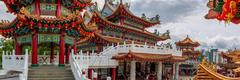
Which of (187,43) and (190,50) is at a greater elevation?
(187,43)

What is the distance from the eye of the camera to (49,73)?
16047 millimetres

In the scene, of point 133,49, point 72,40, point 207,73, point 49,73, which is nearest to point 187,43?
point 133,49

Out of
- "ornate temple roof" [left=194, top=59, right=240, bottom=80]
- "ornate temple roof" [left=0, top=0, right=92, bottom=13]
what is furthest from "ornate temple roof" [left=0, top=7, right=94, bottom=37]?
"ornate temple roof" [left=194, top=59, right=240, bottom=80]

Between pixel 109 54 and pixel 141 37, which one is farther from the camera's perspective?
pixel 141 37

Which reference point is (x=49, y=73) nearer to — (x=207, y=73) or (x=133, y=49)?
(x=207, y=73)

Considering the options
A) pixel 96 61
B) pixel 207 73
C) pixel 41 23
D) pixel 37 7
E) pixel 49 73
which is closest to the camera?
pixel 207 73

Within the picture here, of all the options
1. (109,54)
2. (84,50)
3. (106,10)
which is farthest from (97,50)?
(106,10)

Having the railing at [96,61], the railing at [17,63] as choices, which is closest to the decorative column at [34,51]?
the railing at [17,63]

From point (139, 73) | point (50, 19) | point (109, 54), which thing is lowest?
point (139, 73)

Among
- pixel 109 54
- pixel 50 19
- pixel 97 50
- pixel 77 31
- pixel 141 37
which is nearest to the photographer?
pixel 50 19

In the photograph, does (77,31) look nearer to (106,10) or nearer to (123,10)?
(123,10)

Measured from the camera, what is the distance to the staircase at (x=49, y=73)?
15.6 m

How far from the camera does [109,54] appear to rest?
2419 centimetres

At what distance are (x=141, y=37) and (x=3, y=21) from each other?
2067 centimetres
